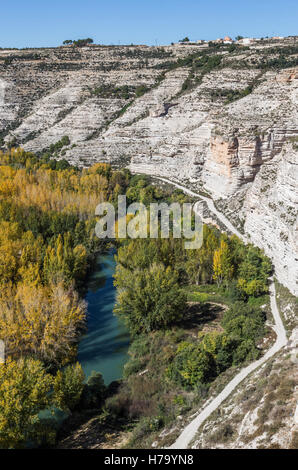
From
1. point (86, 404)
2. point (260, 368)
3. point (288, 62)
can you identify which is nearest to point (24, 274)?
point (86, 404)

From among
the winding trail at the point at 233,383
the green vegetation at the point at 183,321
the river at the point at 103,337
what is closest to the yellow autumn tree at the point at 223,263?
the green vegetation at the point at 183,321

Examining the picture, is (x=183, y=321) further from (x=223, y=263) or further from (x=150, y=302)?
(x=223, y=263)

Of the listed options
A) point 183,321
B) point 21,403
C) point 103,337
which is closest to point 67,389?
point 21,403

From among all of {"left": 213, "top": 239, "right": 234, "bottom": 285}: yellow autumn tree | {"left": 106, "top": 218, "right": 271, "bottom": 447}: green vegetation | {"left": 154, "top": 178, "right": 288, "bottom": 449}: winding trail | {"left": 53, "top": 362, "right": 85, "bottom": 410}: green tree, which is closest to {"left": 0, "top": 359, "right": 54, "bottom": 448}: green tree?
{"left": 53, "top": 362, "right": 85, "bottom": 410}: green tree

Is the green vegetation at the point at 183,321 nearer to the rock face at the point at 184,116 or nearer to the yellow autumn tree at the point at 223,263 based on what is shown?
the yellow autumn tree at the point at 223,263

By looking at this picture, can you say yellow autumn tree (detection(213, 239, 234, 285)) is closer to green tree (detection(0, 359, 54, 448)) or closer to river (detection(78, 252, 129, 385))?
river (detection(78, 252, 129, 385))

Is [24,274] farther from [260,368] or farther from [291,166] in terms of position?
[291,166]
